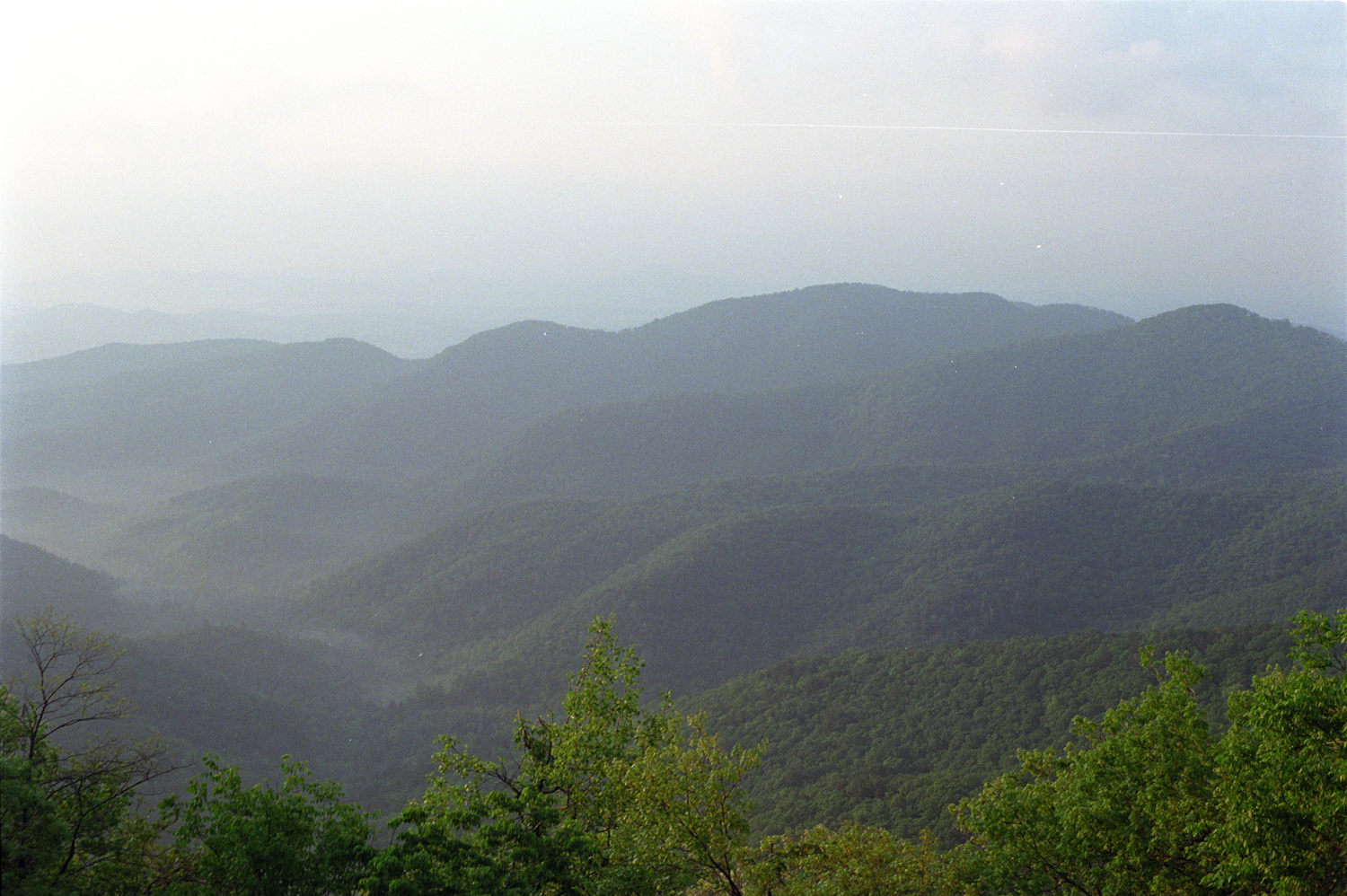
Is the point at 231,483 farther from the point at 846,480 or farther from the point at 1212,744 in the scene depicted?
the point at 1212,744

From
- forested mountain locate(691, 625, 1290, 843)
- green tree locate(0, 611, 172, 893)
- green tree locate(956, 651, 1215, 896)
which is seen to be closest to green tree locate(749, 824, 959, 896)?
green tree locate(956, 651, 1215, 896)

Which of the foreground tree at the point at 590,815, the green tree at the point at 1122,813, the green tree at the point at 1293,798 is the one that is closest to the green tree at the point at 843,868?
the foreground tree at the point at 590,815

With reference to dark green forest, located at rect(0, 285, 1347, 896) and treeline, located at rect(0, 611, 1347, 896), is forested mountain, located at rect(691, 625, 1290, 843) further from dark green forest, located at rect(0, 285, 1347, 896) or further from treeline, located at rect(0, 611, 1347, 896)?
treeline, located at rect(0, 611, 1347, 896)

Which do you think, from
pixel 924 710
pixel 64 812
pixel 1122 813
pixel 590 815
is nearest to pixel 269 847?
pixel 64 812

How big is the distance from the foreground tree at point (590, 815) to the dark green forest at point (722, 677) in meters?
0.10

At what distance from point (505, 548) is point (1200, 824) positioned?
138 metres

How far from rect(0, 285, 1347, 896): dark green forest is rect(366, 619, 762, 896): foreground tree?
98 millimetres

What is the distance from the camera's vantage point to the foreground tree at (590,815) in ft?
49.0

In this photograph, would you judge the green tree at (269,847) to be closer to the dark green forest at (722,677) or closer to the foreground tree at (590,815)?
the dark green forest at (722,677)

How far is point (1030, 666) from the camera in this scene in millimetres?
77188

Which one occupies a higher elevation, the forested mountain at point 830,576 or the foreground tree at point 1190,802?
the foreground tree at point 1190,802

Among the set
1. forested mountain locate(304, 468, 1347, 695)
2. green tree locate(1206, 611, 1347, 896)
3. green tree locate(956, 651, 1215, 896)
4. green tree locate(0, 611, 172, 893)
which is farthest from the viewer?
forested mountain locate(304, 468, 1347, 695)

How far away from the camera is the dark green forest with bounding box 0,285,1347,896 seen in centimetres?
1560

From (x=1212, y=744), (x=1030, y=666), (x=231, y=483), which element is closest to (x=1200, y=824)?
(x=1212, y=744)
